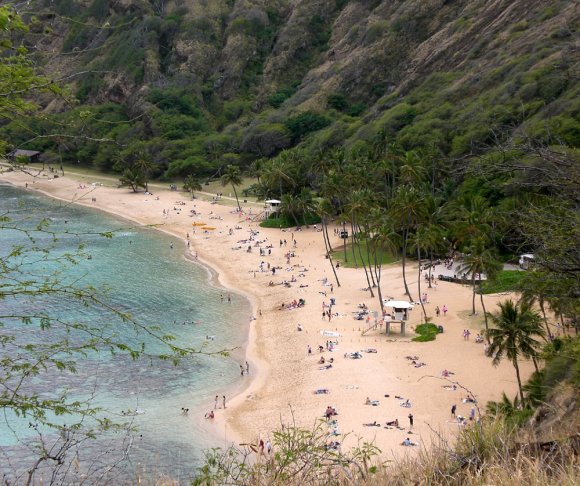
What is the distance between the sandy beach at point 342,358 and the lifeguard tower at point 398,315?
568mm

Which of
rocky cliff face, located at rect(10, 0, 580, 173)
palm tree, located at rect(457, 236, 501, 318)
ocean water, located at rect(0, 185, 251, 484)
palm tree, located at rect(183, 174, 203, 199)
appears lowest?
ocean water, located at rect(0, 185, 251, 484)

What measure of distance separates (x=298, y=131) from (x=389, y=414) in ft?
244

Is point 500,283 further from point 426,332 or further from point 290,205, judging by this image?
point 290,205

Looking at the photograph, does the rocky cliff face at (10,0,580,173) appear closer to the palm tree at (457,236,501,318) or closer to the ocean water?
the palm tree at (457,236,501,318)

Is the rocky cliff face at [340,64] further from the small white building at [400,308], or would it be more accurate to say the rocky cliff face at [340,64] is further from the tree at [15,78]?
the tree at [15,78]

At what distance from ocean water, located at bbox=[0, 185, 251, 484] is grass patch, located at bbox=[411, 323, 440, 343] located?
962 centimetres

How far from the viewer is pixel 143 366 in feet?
111

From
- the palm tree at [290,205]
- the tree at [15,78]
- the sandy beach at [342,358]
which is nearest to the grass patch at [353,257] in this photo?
the sandy beach at [342,358]

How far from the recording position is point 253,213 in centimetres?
7631

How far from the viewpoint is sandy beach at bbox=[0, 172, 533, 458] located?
27141 millimetres

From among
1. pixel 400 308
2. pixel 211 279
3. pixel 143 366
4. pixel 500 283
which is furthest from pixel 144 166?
pixel 400 308

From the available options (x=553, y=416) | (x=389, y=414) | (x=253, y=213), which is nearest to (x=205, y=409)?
(x=389, y=414)

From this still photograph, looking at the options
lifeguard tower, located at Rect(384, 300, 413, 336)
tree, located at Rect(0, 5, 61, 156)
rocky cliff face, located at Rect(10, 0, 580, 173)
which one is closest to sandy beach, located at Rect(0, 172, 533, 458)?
lifeguard tower, located at Rect(384, 300, 413, 336)

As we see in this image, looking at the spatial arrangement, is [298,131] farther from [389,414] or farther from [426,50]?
[389,414]
